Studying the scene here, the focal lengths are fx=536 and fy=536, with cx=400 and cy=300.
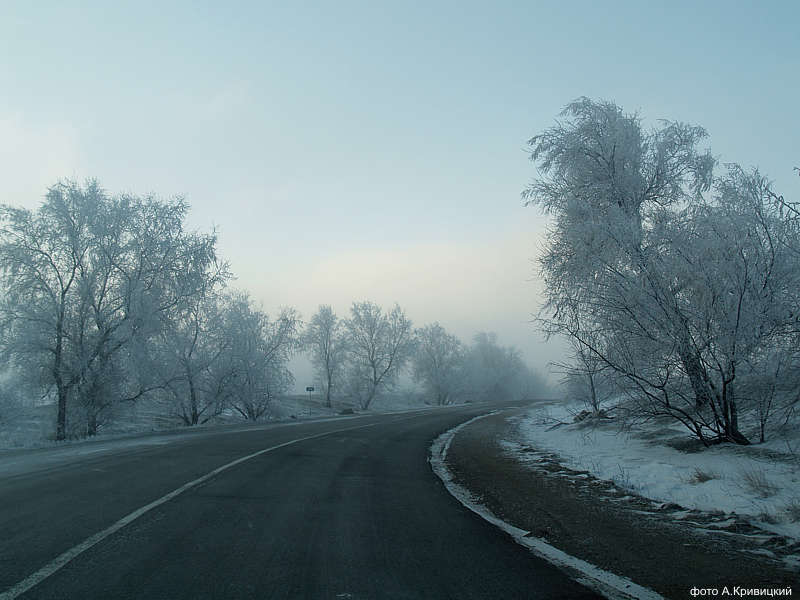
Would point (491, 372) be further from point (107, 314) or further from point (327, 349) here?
point (107, 314)

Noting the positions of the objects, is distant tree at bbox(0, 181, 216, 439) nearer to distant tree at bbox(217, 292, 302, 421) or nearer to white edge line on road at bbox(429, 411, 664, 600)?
distant tree at bbox(217, 292, 302, 421)

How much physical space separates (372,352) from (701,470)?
5578 centimetres

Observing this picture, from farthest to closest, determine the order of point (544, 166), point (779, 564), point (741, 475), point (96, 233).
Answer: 1. point (96, 233)
2. point (544, 166)
3. point (741, 475)
4. point (779, 564)

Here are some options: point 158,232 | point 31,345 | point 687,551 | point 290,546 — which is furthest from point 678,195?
point 31,345

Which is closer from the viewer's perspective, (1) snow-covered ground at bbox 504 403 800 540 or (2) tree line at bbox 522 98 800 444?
(1) snow-covered ground at bbox 504 403 800 540

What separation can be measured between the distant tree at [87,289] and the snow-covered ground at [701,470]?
694 inches

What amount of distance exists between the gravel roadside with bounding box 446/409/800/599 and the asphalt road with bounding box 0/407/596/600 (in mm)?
626

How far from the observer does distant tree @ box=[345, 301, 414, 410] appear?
6353 cm

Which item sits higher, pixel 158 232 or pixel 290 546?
pixel 158 232

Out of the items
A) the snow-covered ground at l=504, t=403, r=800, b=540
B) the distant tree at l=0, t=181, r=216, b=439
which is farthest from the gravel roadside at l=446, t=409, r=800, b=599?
the distant tree at l=0, t=181, r=216, b=439

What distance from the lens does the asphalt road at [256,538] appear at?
4168mm

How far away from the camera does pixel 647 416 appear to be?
11.7m

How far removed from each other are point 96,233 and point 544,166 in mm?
18598

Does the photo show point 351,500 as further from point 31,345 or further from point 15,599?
point 31,345
